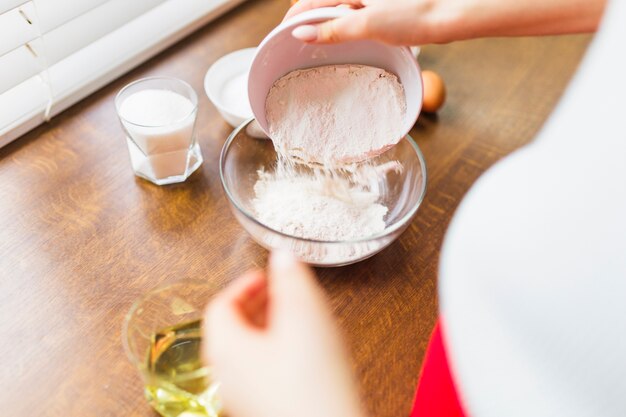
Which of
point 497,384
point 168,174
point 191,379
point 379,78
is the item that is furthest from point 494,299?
point 168,174

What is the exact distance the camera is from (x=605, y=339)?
41 centimetres

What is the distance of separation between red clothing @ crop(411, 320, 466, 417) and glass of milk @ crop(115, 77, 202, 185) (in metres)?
0.46

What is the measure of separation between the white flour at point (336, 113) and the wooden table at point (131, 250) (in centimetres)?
16

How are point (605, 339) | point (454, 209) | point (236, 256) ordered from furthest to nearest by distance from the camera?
point (454, 209) → point (236, 256) → point (605, 339)

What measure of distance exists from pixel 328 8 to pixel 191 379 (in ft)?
1.47

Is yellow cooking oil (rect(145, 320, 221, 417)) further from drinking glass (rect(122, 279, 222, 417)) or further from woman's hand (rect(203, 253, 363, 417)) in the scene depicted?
woman's hand (rect(203, 253, 363, 417))

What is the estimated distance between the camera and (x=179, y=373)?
1.91 ft

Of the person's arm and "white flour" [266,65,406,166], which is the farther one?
"white flour" [266,65,406,166]

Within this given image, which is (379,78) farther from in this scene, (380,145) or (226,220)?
(226,220)

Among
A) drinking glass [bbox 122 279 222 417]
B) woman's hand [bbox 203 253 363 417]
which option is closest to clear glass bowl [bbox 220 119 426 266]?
drinking glass [bbox 122 279 222 417]

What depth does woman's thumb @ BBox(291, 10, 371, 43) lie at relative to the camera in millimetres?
644

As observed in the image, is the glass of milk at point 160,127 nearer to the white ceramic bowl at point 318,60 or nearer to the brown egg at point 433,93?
the white ceramic bowl at point 318,60

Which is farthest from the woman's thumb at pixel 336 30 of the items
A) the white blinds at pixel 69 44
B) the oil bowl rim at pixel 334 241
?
the white blinds at pixel 69 44

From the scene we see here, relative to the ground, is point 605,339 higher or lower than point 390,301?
higher
